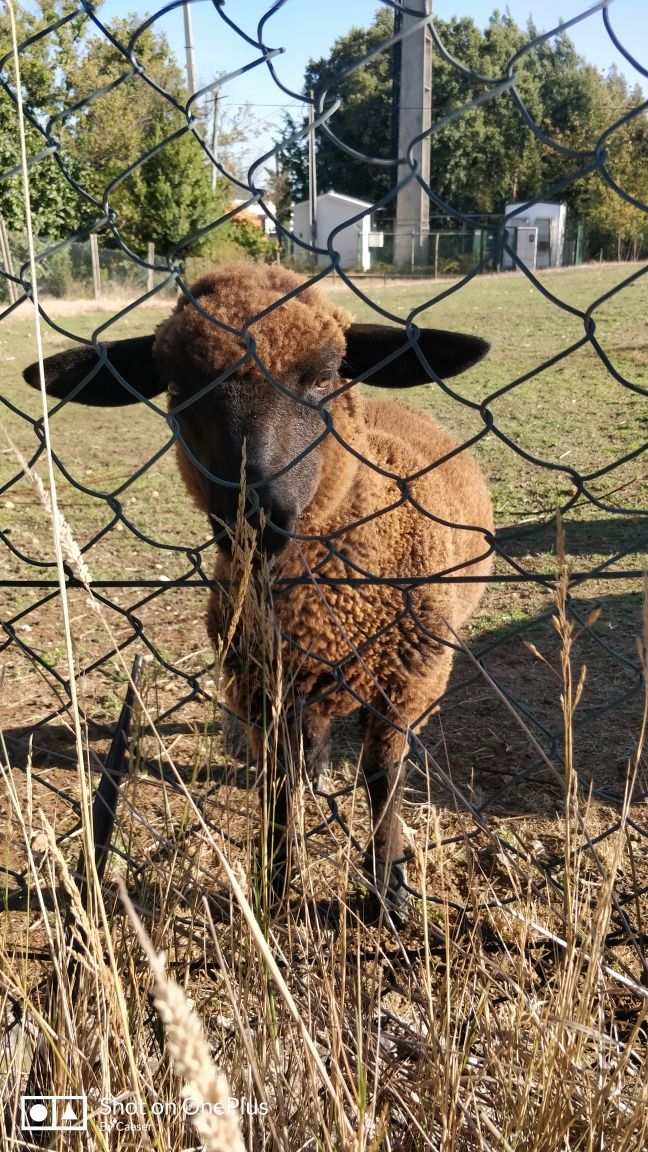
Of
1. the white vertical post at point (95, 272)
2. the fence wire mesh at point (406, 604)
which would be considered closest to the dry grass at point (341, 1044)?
the fence wire mesh at point (406, 604)

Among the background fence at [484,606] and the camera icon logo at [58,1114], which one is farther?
the background fence at [484,606]

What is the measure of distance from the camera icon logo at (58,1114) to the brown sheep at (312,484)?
3.52 ft

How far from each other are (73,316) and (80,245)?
9.15 meters

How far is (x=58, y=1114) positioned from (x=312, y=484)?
1.70 metres

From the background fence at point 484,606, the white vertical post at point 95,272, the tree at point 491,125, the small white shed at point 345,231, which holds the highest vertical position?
the tree at point 491,125

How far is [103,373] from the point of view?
285 cm

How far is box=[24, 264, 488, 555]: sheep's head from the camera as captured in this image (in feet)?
7.78

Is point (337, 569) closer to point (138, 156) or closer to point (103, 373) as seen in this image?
point (103, 373)

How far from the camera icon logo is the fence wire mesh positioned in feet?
1.34

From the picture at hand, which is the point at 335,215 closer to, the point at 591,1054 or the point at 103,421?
the point at 103,421

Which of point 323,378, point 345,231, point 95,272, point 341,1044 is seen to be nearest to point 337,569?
point 323,378

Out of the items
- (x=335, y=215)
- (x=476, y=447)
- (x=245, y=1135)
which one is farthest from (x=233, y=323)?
(x=335, y=215)

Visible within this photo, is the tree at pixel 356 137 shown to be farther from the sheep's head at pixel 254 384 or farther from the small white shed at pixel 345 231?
the sheep's head at pixel 254 384

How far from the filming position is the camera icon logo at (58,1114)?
1.38 metres
